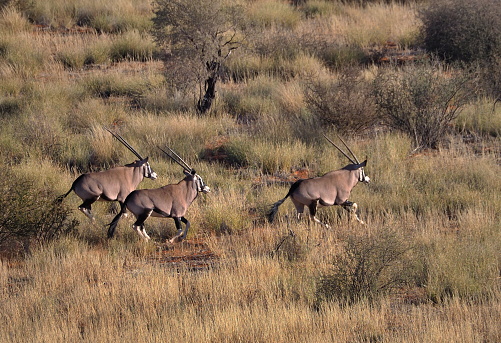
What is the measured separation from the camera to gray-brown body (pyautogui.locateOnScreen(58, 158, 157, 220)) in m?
9.35

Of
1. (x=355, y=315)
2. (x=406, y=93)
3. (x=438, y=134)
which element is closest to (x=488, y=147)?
(x=438, y=134)

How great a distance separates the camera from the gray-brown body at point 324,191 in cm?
910

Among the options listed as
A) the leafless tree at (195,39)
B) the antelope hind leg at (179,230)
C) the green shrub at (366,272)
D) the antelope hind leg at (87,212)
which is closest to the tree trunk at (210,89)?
the leafless tree at (195,39)

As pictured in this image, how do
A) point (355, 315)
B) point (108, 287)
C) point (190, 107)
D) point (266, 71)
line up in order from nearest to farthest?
point (355, 315), point (108, 287), point (190, 107), point (266, 71)

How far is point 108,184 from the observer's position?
9.45m

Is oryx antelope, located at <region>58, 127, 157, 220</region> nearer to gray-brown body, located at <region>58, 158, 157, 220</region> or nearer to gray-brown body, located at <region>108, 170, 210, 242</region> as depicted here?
gray-brown body, located at <region>58, 158, 157, 220</region>

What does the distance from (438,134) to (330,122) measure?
202 centimetres

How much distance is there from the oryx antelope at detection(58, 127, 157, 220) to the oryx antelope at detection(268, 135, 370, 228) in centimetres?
184

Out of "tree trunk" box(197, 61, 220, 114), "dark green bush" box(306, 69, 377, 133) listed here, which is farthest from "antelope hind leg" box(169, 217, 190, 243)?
"tree trunk" box(197, 61, 220, 114)

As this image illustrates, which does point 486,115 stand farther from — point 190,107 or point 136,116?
point 136,116

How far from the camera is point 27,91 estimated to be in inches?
672

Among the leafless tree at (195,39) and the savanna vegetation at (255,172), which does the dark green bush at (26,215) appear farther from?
the leafless tree at (195,39)

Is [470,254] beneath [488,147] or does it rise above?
above

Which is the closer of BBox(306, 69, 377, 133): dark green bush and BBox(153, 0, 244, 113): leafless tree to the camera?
BBox(306, 69, 377, 133): dark green bush
